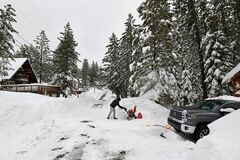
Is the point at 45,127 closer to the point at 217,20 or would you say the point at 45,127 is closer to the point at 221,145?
the point at 221,145

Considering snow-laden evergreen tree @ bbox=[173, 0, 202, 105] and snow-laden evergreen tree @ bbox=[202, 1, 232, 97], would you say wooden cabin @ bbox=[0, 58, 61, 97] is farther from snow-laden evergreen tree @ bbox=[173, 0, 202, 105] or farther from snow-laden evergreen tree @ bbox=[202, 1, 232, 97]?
snow-laden evergreen tree @ bbox=[202, 1, 232, 97]

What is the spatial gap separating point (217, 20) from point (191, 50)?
12.9ft

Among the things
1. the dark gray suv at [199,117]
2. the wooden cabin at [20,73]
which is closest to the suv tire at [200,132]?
the dark gray suv at [199,117]

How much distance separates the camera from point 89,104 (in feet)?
69.1

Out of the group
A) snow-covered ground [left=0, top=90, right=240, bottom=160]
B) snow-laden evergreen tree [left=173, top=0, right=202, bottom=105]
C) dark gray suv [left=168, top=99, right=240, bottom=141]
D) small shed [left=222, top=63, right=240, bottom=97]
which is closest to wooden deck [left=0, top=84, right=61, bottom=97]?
snow-covered ground [left=0, top=90, right=240, bottom=160]

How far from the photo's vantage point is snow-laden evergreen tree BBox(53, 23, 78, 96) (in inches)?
1352

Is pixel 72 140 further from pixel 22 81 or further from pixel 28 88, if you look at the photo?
pixel 22 81

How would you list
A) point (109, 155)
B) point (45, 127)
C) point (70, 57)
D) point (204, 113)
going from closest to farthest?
1. point (109, 155)
2. point (204, 113)
3. point (45, 127)
4. point (70, 57)

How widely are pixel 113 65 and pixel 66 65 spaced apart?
31.4ft

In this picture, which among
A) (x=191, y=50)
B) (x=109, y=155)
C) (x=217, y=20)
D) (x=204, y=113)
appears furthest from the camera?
(x=191, y=50)

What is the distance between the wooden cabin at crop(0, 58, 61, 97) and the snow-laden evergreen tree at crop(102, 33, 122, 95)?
10.6m

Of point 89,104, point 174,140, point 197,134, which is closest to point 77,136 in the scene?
point 174,140

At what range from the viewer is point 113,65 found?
136ft

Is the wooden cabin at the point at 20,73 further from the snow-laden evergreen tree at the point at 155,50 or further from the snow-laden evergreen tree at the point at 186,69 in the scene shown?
the snow-laden evergreen tree at the point at 186,69
